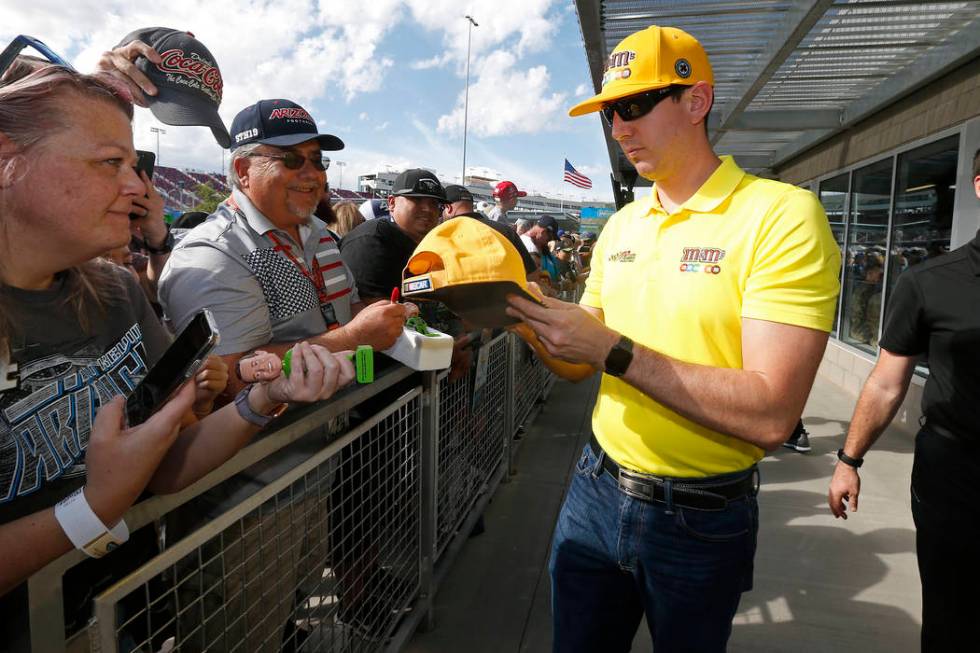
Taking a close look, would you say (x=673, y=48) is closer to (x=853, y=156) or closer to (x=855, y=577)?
(x=855, y=577)

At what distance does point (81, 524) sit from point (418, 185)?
3031 mm

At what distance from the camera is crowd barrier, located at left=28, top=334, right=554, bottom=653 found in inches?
45.7

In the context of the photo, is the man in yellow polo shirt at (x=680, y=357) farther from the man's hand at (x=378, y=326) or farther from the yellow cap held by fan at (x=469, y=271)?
Result: the man's hand at (x=378, y=326)

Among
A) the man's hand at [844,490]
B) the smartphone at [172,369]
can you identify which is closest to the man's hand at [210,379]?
the smartphone at [172,369]

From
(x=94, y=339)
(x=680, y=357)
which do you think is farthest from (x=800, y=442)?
(x=94, y=339)

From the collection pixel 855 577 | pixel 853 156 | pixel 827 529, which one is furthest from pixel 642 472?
pixel 853 156

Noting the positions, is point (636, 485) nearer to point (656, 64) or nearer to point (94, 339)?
point (656, 64)

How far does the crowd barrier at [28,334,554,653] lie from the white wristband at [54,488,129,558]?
0.02m

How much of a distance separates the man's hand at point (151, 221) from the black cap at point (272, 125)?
15.8 inches

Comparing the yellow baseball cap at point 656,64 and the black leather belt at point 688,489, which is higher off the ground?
the yellow baseball cap at point 656,64

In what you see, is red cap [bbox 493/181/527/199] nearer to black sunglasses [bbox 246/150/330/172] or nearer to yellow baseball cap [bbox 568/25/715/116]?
black sunglasses [bbox 246/150/330/172]

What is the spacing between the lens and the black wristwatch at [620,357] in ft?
4.56

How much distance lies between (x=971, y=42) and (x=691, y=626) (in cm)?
549

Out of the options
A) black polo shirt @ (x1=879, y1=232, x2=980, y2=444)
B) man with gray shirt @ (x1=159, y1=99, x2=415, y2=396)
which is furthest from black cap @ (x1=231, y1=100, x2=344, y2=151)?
black polo shirt @ (x1=879, y1=232, x2=980, y2=444)
